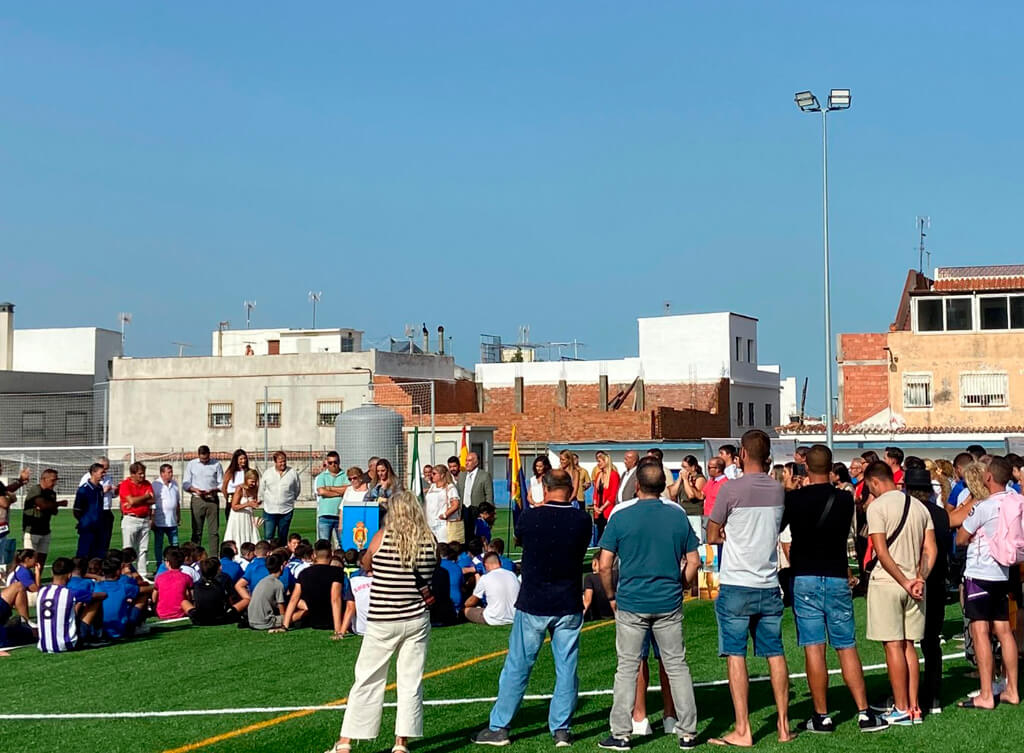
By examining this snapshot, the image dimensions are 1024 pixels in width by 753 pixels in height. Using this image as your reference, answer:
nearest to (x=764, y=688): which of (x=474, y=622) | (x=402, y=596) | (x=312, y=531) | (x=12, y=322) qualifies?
(x=402, y=596)

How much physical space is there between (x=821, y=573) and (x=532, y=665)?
6.52ft

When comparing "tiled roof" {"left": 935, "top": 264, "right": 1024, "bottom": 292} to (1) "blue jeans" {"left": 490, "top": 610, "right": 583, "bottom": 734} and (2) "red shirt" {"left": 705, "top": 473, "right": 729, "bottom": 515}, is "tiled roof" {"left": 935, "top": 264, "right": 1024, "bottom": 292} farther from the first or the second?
(1) "blue jeans" {"left": 490, "top": 610, "right": 583, "bottom": 734}

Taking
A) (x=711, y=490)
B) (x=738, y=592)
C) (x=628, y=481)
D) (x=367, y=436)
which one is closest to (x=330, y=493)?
(x=628, y=481)

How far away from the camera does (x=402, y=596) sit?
8195mm

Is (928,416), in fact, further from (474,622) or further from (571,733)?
(571,733)

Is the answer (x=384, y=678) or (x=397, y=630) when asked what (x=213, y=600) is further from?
(x=397, y=630)

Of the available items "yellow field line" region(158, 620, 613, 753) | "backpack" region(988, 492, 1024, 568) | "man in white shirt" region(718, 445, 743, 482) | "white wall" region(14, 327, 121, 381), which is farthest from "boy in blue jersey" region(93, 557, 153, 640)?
"white wall" region(14, 327, 121, 381)

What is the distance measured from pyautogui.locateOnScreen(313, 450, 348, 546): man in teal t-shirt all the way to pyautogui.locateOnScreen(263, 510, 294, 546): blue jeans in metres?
0.95

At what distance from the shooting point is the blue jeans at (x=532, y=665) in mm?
8453

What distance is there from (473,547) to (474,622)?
1386 millimetres

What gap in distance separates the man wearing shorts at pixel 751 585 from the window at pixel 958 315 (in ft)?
127

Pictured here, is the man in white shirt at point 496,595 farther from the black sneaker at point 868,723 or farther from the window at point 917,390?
the window at point 917,390

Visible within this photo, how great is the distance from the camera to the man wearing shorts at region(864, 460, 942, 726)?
8.66m

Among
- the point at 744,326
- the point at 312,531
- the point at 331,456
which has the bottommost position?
the point at 312,531
